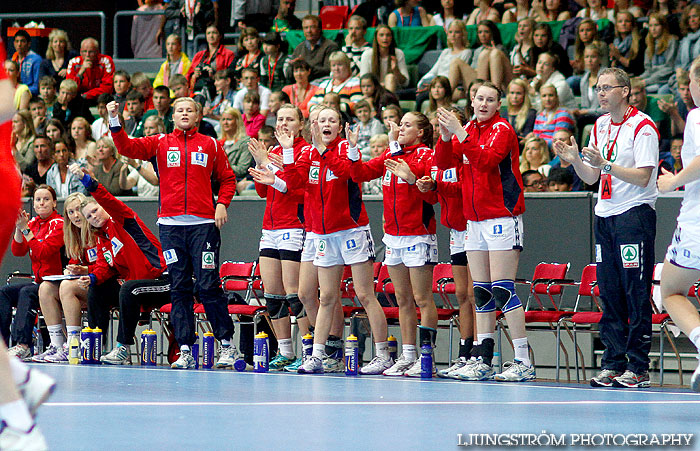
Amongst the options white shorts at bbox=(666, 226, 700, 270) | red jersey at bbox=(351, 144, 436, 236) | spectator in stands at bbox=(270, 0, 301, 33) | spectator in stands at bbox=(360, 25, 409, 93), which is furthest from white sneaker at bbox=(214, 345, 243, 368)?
spectator in stands at bbox=(270, 0, 301, 33)

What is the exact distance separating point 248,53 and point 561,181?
5852 mm

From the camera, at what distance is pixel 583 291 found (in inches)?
341

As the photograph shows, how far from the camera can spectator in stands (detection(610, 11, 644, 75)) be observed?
12.0 metres

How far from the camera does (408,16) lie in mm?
14266

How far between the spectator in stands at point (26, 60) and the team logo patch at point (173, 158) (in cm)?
749

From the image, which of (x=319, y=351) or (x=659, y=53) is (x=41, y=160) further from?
(x=659, y=53)

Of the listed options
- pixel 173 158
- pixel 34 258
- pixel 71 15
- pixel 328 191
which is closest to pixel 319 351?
pixel 328 191

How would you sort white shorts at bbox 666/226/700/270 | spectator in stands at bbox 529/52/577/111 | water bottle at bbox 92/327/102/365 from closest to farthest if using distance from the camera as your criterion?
white shorts at bbox 666/226/700/270 < water bottle at bbox 92/327/102/365 < spectator in stands at bbox 529/52/577/111

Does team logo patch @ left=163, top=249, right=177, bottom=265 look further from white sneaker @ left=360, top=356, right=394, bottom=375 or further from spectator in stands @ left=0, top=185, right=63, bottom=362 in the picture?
spectator in stands @ left=0, top=185, right=63, bottom=362

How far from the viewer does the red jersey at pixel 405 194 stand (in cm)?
842

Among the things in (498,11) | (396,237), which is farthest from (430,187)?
(498,11)

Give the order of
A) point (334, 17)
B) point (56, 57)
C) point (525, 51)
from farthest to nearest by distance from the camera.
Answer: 1. point (56, 57)
2. point (334, 17)
3. point (525, 51)

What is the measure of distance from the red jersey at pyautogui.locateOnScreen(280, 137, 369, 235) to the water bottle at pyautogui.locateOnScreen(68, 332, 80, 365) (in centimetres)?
272

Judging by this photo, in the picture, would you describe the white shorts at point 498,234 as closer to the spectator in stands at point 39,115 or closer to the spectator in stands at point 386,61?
the spectator in stands at point 386,61
